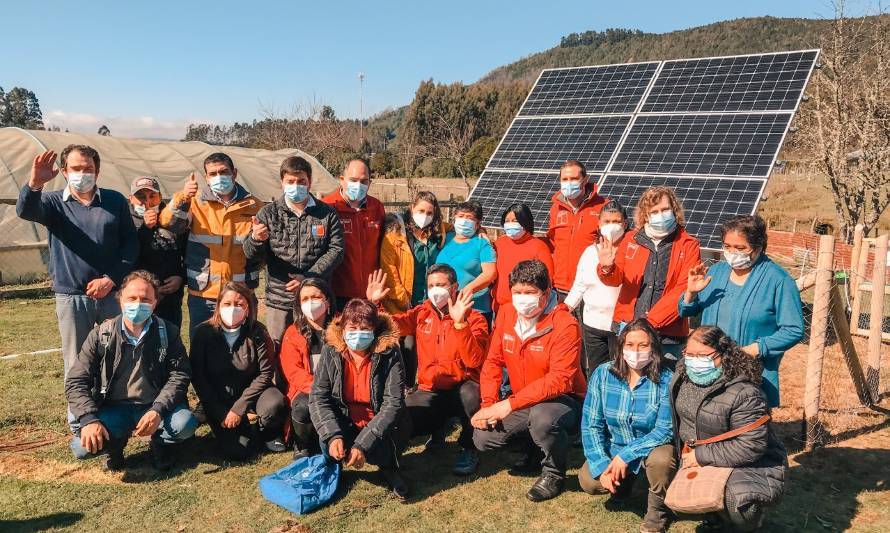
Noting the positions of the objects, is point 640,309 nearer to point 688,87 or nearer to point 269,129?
point 688,87

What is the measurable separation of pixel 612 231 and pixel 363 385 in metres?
2.29

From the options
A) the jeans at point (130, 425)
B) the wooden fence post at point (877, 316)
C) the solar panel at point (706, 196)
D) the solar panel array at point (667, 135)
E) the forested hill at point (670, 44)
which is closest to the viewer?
the jeans at point (130, 425)

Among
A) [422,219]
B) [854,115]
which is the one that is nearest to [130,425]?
[422,219]

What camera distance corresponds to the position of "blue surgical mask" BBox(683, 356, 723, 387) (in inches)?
147

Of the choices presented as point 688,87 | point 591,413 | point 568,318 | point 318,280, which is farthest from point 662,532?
point 688,87

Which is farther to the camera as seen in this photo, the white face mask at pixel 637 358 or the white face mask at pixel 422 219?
the white face mask at pixel 422 219

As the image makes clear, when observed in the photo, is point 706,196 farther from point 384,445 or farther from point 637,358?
point 384,445

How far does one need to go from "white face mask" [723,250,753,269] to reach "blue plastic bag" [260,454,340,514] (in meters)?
2.98

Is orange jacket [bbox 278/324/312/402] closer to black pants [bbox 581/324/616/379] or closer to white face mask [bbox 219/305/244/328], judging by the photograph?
white face mask [bbox 219/305/244/328]

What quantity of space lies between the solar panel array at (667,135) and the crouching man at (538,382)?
11.9 feet

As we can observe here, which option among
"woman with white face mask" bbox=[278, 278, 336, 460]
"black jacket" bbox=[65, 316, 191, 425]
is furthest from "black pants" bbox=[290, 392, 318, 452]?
"black jacket" bbox=[65, 316, 191, 425]

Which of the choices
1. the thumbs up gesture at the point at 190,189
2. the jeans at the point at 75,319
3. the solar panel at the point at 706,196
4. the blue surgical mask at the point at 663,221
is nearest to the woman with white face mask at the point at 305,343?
the thumbs up gesture at the point at 190,189

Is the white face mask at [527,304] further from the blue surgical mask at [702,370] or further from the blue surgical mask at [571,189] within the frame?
the blue surgical mask at [571,189]

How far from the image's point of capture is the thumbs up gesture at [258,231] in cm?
488
